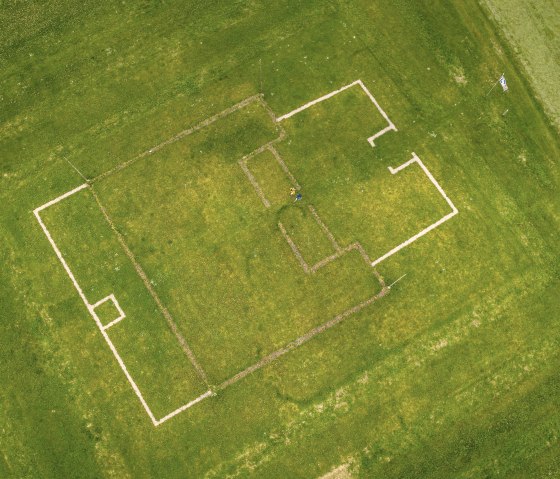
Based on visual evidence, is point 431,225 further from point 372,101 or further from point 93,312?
point 93,312

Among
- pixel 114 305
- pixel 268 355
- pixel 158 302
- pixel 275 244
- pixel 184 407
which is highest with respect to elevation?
pixel 114 305

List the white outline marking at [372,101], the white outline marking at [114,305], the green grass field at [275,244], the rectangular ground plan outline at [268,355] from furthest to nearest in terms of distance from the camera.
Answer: the white outline marking at [372,101] < the white outline marking at [114,305] < the rectangular ground plan outline at [268,355] < the green grass field at [275,244]

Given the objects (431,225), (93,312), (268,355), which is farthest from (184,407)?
(431,225)

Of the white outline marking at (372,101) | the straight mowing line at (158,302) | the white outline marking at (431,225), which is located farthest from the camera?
the white outline marking at (372,101)

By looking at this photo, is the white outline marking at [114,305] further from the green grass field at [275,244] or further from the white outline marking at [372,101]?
the white outline marking at [372,101]

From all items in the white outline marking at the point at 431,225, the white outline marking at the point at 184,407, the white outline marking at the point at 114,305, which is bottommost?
the white outline marking at the point at 184,407

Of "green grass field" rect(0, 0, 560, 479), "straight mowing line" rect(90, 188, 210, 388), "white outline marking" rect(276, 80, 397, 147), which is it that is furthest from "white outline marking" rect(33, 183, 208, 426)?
"white outline marking" rect(276, 80, 397, 147)

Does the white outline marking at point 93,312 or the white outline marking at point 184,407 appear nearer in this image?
the white outline marking at point 184,407

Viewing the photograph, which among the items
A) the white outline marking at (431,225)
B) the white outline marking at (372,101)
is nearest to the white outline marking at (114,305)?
the white outline marking at (431,225)

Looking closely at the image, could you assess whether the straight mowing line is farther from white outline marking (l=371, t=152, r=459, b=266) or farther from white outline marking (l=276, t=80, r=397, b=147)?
white outline marking (l=276, t=80, r=397, b=147)
